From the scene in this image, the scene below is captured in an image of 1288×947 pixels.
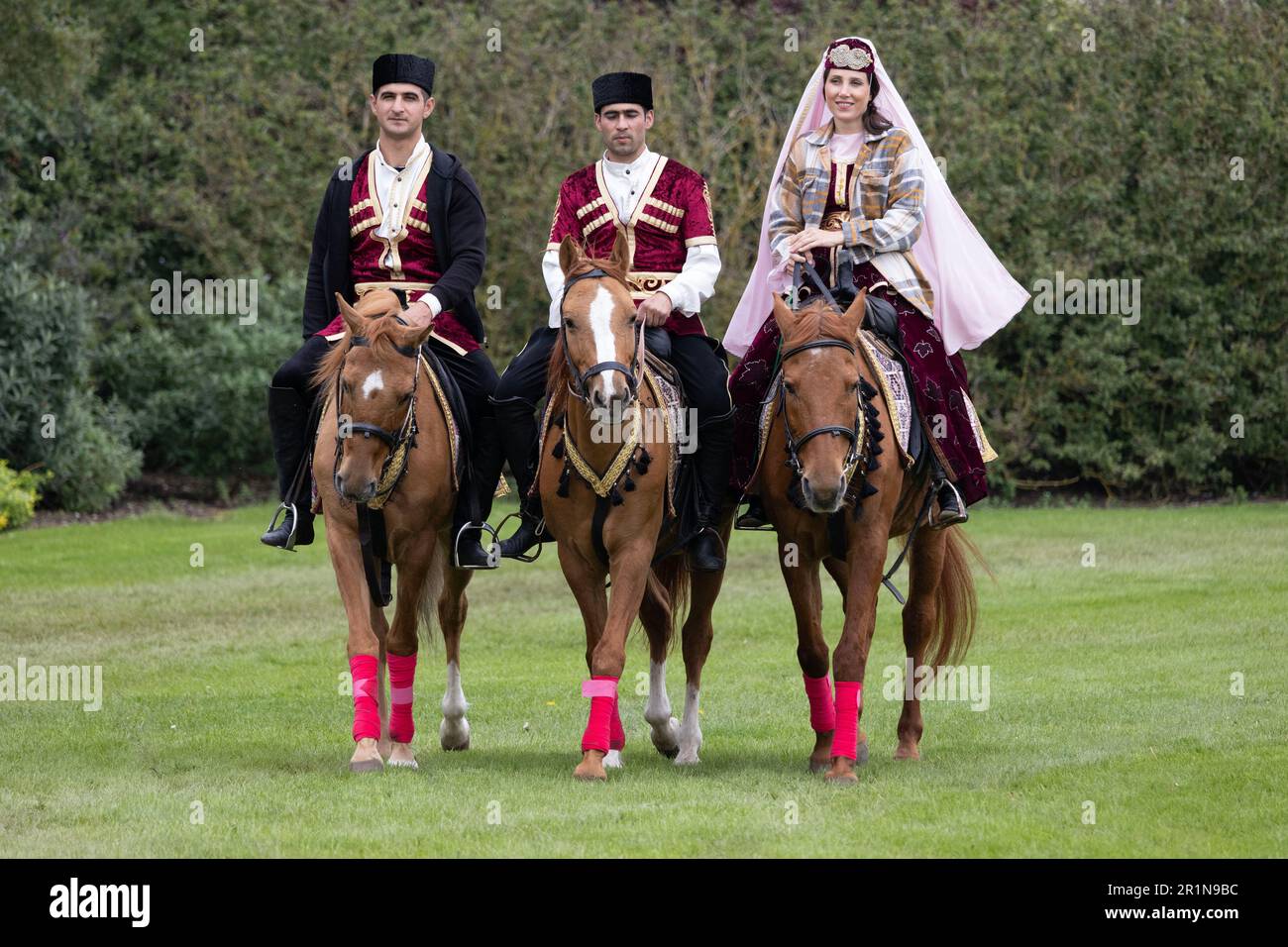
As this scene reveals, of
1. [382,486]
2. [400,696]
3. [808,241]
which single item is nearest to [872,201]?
[808,241]

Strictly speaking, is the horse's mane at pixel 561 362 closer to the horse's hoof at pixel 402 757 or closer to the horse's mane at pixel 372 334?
the horse's mane at pixel 372 334

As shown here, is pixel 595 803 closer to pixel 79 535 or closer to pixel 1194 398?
pixel 79 535

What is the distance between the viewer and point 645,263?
883 centimetres

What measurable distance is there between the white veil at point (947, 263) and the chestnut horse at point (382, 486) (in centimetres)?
202

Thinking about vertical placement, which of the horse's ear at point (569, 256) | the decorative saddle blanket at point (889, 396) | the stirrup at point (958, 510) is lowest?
the stirrup at point (958, 510)

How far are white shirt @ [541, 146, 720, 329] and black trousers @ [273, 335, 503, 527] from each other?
601 millimetres

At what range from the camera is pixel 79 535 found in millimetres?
18031

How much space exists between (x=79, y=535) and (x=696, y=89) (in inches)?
351

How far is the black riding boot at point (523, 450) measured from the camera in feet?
28.7

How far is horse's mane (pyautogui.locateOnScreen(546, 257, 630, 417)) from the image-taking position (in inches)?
312

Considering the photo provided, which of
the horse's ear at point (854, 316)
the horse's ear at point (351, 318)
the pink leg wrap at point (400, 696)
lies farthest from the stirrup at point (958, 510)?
the horse's ear at point (351, 318)

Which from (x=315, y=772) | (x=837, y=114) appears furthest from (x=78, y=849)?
(x=837, y=114)

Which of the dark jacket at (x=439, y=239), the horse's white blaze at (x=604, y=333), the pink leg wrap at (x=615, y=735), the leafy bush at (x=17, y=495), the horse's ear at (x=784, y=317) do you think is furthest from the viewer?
the leafy bush at (x=17, y=495)

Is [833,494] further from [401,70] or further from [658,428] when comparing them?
[401,70]
